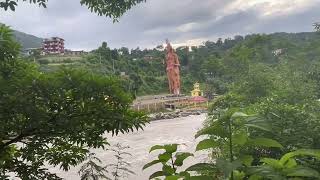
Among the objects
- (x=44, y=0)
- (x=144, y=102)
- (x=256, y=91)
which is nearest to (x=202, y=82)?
(x=144, y=102)

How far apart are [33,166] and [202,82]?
74.7m

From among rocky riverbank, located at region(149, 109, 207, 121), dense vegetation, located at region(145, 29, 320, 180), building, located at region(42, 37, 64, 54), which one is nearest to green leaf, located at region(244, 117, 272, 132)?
dense vegetation, located at region(145, 29, 320, 180)

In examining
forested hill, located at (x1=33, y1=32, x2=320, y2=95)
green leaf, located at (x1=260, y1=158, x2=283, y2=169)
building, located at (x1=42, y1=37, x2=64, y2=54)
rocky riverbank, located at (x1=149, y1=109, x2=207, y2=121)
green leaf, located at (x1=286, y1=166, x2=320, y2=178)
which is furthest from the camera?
building, located at (x1=42, y1=37, x2=64, y2=54)

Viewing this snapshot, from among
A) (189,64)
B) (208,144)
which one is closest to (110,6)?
(208,144)

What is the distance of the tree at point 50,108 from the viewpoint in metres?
2.45

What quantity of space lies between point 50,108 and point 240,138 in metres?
1.57

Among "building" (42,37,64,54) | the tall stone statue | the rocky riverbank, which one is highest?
"building" (42,37,64,54)

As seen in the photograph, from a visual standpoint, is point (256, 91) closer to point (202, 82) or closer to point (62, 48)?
point (202, 82)

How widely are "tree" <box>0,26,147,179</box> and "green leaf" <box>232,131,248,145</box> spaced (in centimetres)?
135

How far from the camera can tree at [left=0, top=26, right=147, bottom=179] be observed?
2.45 metres

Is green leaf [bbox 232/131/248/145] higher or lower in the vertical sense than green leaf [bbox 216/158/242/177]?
higher

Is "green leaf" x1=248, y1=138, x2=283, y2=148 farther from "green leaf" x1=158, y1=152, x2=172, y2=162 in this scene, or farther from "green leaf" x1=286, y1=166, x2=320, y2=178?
"green leaf" x1=158, y1=152, x2=172, y2=162

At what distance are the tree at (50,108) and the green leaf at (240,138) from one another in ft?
4.42

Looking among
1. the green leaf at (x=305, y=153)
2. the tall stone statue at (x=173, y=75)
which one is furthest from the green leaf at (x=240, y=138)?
the tall stone statue at (x=173, y=75)
